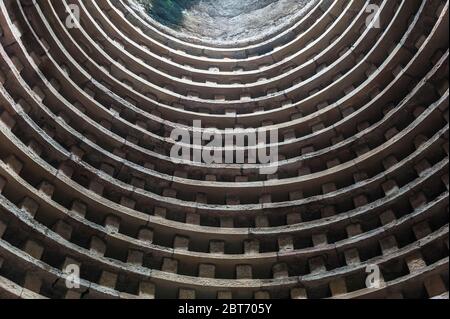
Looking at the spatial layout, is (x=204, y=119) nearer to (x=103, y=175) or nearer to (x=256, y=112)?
(x=256, y=112)

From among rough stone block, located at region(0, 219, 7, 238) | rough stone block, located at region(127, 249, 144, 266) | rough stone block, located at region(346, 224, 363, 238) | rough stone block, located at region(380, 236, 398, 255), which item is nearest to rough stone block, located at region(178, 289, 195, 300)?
rough stone block, located at region(127, 249, 144, 266)

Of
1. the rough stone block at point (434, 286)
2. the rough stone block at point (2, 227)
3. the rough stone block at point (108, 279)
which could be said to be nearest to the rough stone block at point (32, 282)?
the rough stone block at point (2, 227)

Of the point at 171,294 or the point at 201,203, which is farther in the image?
the point at 201,203

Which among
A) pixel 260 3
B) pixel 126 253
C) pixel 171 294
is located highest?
pixel 260 3

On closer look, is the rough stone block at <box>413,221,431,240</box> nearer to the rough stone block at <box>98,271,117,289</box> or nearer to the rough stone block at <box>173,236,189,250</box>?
the rough stone block at <box>173,236,189,250</box>

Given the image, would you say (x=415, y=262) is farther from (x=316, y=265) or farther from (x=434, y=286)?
(x=316, y=265)

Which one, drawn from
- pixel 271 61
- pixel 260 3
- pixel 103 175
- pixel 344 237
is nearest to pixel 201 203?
pixel 103 175

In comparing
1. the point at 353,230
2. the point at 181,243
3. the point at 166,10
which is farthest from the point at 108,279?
the point at 166,10
